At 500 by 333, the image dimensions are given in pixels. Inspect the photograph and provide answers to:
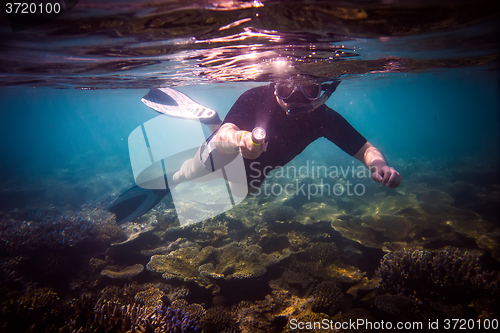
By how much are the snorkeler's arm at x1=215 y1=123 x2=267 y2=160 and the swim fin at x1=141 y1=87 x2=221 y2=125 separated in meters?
1.98

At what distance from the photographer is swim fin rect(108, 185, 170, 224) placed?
19.5 ft

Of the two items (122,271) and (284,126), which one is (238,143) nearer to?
(284,126)

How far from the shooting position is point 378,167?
371cm

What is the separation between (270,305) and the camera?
462 centimetres

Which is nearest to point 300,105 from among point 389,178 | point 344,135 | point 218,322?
point 344,135

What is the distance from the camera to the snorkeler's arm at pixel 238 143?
2342 mm

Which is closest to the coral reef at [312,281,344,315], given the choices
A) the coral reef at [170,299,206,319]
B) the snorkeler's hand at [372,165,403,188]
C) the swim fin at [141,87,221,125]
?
the coral reef at [170,299,206,319]

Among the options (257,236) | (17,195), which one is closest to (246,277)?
(257,236)

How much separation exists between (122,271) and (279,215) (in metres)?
5.09

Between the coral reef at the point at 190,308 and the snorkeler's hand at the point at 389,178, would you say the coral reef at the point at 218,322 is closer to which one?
the coral reef at the point at 190,308

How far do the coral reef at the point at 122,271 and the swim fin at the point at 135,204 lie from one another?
1.23 meters

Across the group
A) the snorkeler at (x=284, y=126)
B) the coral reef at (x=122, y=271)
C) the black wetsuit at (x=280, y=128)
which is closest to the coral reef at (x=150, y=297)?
the coral reef at (x=122, y=271)

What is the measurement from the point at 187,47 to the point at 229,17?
2.29 metres

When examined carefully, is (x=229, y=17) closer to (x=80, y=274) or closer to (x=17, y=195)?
(x=80, y=274)
